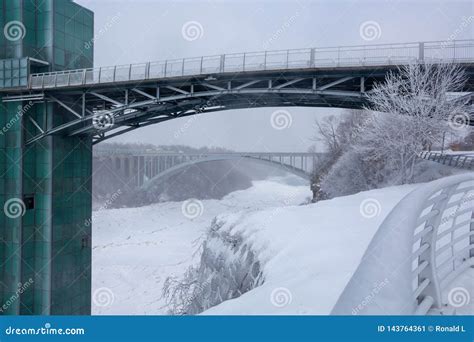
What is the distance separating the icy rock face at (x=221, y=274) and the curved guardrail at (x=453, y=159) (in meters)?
7.35

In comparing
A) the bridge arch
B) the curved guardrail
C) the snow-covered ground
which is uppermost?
the bridge arch

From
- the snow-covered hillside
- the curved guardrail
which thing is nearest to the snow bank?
the snow-covered hillside

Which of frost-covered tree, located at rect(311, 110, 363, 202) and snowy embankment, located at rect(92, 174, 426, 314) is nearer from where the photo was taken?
snowy embankment, located at rect(92, 174, 426, 314)

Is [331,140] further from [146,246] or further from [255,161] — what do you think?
[146,246]

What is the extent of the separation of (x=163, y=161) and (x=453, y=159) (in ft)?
45.4

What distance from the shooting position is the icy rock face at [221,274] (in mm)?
5660

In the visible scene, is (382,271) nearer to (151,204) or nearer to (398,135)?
(398,135)

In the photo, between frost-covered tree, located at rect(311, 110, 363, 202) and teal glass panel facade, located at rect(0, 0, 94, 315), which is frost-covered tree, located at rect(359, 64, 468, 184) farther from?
teal glass panel facade, located at rect(0, 0, 94, 315)

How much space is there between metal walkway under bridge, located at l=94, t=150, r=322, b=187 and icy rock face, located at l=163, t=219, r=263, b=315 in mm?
7708

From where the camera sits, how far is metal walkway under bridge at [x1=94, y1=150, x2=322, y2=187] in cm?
1628

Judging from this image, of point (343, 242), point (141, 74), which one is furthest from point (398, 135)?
point (141, 74)

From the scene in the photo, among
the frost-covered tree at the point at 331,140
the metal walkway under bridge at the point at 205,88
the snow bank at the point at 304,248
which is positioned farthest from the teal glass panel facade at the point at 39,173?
the frost-covered tree at the point at 331,140

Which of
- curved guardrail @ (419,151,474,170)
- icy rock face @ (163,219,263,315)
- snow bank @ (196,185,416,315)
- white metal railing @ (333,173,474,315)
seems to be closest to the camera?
white metal railing @ (333,173,474,315)

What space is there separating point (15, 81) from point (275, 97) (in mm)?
9704
